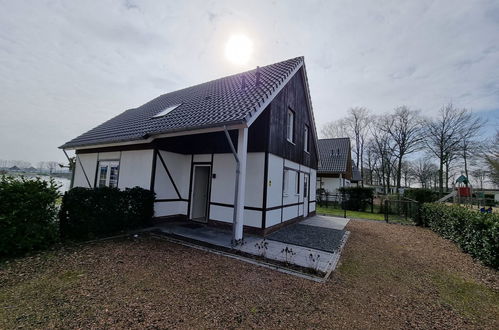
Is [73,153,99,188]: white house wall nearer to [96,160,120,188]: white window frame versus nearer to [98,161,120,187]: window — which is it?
[96,160,120,188]: white window frame

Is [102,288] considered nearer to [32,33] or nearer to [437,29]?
[32,33]

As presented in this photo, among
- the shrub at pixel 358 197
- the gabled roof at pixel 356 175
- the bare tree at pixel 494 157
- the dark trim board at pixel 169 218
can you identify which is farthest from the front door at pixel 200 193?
the gabled roof at pixel 356 175

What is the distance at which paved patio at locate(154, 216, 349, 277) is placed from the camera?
5402mm

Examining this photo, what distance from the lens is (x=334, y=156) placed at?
2458 cm

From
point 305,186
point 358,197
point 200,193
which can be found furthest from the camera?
point 358,197

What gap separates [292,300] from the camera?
11.7 feet

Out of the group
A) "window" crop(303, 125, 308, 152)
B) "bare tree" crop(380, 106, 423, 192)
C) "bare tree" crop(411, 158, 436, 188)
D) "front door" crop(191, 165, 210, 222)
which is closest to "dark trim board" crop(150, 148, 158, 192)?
"front door" crop(191, 165, 210, 222)

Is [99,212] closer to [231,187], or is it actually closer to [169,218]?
[169,218]

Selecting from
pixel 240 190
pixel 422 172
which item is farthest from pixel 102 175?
pixel 422 172

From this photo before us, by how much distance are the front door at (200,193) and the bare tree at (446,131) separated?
29689 millimetres

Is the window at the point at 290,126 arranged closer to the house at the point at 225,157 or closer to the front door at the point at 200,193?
the house at the point at 225,157

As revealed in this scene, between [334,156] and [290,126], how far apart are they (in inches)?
654

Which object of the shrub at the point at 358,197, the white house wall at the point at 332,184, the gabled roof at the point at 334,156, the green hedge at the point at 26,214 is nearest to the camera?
the green hedge at the point at 26,214

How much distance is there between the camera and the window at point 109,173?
9.49m
